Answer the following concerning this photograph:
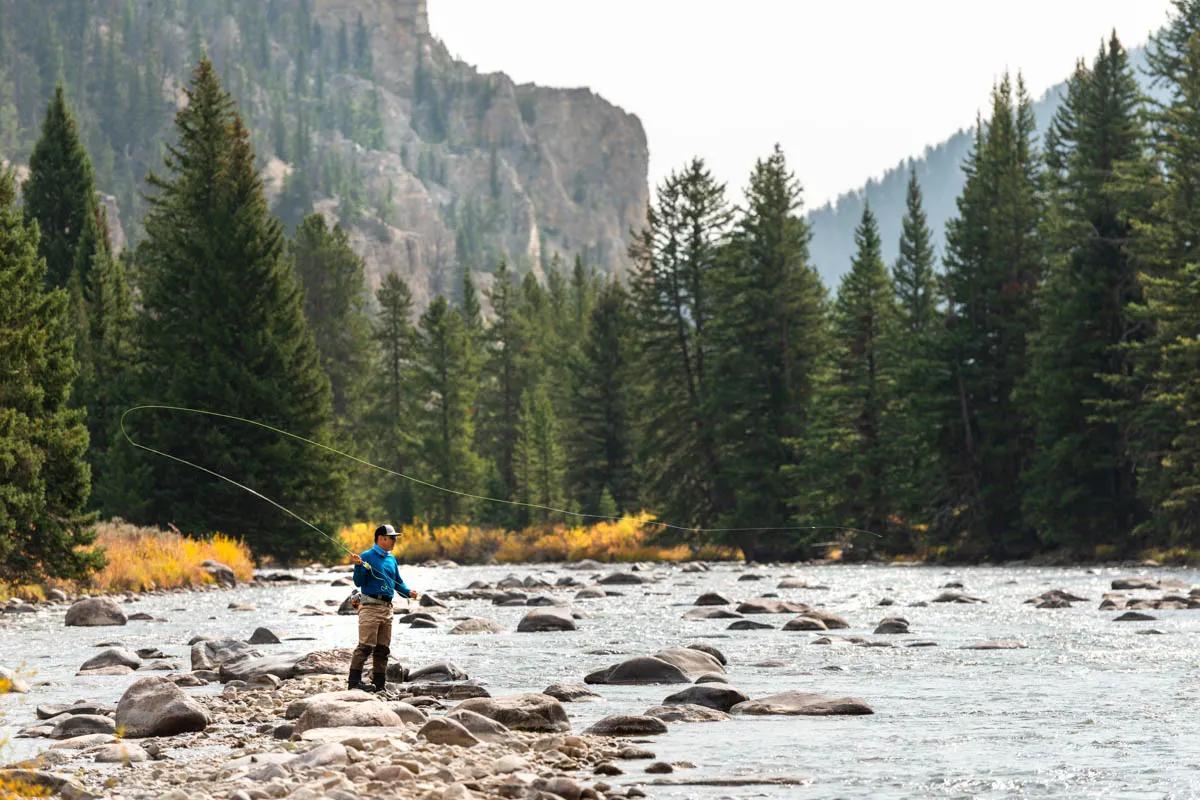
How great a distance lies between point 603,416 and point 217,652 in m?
52.6

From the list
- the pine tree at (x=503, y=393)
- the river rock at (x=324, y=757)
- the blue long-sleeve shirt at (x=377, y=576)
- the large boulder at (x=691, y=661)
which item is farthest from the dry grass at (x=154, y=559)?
the pine tree at (x=503, y=393)

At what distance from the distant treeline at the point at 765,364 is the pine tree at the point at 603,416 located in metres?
0.14

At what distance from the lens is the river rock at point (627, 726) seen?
35.9 ft

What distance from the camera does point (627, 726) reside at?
11047 millimetres

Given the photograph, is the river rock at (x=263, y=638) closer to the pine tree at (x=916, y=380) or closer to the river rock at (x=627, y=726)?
the river rock at (x=627, y=726)

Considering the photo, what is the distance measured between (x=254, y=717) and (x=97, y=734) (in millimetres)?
1418

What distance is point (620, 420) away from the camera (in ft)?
228

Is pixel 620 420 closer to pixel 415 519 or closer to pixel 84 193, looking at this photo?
pixel 415 519

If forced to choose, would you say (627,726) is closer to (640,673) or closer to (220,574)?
(640,673)

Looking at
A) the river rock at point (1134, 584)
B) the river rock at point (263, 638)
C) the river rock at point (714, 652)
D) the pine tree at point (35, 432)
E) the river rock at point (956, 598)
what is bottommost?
the river rock at point (263, 638)

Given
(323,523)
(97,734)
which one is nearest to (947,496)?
(323,523)

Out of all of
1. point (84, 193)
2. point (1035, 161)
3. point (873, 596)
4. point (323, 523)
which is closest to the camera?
point (873, 596)

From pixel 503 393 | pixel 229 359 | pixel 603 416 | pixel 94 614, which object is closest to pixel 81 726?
pixel 94 614

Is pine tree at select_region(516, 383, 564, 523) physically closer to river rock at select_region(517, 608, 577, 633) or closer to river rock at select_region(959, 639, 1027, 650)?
river rock at select_region(517, 608, 577, 633)
